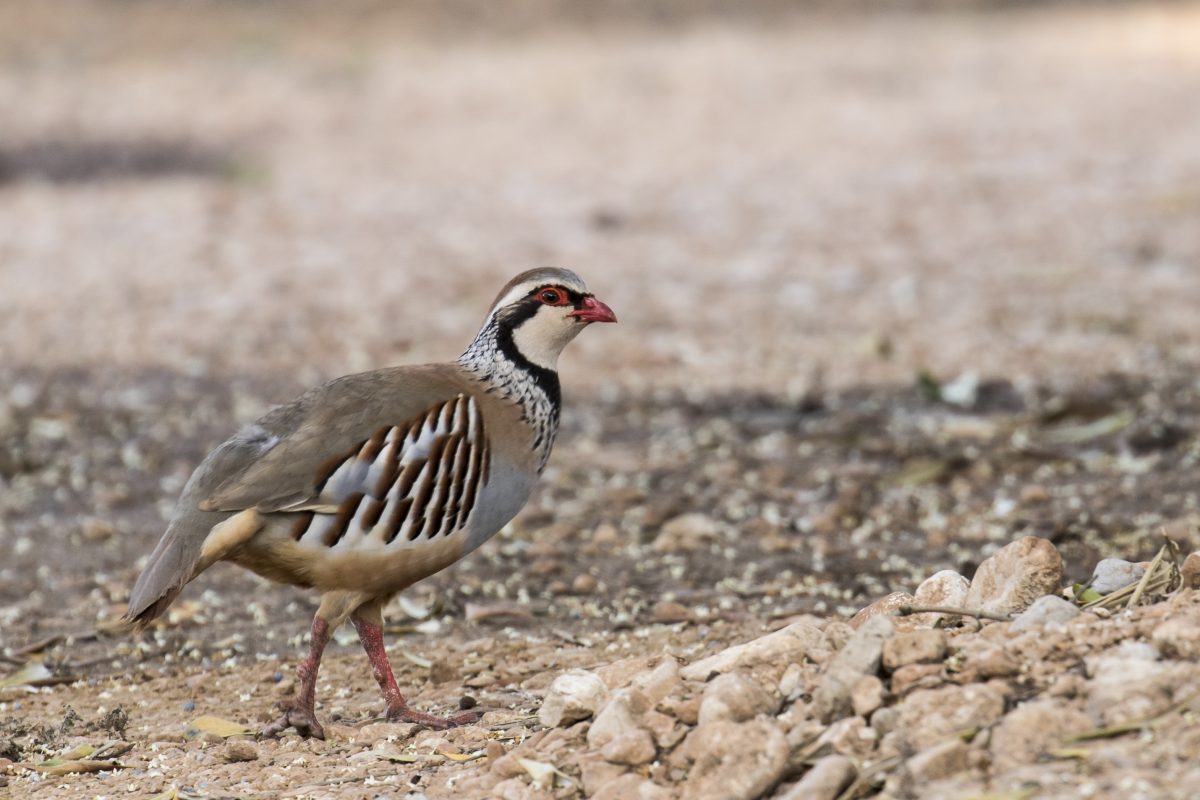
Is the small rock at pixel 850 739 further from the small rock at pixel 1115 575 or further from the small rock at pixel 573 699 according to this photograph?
the small rock at pixel 1115 575

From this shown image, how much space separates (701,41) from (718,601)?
1264 cm

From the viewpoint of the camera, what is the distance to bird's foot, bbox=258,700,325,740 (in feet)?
12.0

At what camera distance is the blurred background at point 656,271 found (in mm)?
5457

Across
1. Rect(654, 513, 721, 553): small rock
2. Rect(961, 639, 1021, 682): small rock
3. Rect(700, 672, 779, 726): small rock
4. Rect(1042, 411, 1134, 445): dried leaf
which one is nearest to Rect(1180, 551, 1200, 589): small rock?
Rect(961, 639, 1021, 682): small rock

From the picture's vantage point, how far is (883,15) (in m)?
18.1

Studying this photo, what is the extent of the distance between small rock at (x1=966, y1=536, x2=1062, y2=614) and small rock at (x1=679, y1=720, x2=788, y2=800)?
774 mm

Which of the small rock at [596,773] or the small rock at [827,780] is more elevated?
the small rock at [827,780]

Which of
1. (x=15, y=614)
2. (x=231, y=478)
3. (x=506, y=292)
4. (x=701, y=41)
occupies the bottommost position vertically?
(x=15, y=614)

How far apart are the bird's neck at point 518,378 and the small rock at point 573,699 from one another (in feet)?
3.43

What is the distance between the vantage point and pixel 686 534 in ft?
17.6

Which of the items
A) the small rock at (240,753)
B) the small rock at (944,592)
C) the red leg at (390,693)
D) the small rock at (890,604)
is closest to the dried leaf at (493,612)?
the red leg at (390,693)

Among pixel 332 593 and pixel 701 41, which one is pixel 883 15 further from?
pixel 332 593

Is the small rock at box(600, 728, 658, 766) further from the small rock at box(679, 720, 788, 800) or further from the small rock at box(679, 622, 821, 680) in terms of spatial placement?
the small rock at box(679, 622, 821, 680)

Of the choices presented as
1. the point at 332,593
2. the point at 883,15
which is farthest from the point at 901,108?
the point at 332,593
